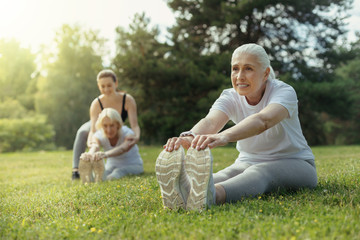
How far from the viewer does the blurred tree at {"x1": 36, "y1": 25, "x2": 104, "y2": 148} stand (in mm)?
28859

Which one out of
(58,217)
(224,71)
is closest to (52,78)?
(224,71)

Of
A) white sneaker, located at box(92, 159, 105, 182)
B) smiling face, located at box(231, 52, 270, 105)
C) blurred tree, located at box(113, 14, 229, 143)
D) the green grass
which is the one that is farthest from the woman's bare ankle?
blurred tree, located at box(113, 14, 229, 143)

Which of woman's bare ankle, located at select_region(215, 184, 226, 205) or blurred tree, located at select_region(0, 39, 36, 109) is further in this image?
blurred tree, located at select_region(0, 39, 36, 109)

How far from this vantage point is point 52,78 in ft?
98.4

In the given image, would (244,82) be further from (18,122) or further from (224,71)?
(18,122)

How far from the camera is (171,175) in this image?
2688 millimetres

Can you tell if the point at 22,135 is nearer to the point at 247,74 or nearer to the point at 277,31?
the point at 277,31

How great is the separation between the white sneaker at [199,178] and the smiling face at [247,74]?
0.81 meters

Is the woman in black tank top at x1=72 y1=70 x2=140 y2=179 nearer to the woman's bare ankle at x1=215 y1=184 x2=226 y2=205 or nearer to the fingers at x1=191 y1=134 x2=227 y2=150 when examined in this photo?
the woman's bare ankle at x1=215 y1=184 x2=226 y2=205

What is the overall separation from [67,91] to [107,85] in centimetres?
2417

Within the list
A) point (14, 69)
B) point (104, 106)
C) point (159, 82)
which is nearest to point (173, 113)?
point (159, 82)

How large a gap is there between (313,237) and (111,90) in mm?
4883

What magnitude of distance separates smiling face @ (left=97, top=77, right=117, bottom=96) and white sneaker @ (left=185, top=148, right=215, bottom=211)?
3.85m

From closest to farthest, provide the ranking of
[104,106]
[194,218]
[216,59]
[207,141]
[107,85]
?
1. [194,218]
2. [207,141]
3. [107,85]
4. [104,106]
5. [216,59]
